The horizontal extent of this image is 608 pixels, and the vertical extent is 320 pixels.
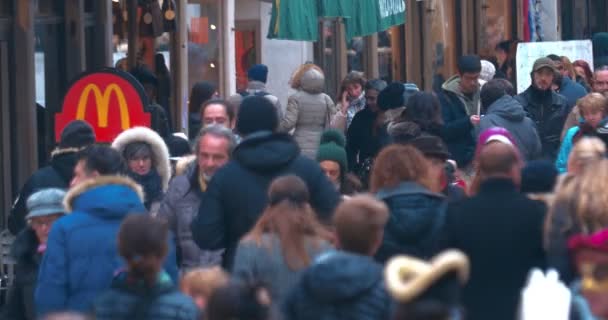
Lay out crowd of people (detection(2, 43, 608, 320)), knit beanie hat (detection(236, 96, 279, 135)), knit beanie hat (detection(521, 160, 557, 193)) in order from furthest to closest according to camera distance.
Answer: knit beanie hat (detection(236, 96, 279, 135)) < knit beanie hat (detection(521, 160, 557, 193)) < crowd of people (detection(2, 43, 608, 320))

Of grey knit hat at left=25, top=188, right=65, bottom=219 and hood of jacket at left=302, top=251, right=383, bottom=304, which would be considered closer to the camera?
hood of jacket at left=302, top=251, right=383, bottom=304

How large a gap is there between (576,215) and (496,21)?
23602mm

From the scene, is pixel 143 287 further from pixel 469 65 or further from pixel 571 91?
pixel 571 91

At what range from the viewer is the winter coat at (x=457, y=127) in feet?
41.2

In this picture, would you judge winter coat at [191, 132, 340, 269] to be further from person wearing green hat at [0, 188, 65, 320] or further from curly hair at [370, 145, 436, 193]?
person wearing green hat at [0, 188, 65, 320]

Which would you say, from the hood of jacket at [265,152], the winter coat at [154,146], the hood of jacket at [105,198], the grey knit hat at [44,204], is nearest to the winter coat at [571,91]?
the winter coat at [154,146]

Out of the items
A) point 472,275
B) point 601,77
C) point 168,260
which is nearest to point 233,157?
point 168,260

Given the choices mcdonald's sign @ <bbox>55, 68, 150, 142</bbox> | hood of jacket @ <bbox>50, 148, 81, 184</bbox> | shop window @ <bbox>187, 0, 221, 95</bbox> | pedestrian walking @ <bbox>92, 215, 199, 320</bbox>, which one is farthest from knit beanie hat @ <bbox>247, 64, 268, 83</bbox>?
pedestrian walking @ <bbox>92, 215, 199, 320</bbox>

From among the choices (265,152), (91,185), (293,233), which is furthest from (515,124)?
(293,233)

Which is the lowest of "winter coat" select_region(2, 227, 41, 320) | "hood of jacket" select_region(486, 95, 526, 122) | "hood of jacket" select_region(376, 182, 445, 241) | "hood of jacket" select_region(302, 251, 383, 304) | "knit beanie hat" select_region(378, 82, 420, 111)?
"winter coat" select_region(2, 227, 41, 320)

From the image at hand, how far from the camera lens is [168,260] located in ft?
24.2

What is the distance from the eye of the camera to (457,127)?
497 inches

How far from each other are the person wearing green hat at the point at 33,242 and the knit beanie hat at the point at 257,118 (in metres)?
1.04

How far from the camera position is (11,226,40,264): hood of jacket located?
7969mm
